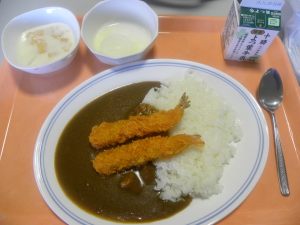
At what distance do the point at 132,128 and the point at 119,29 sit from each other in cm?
69

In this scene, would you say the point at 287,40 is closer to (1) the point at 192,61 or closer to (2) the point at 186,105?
(1) the point at 192,61

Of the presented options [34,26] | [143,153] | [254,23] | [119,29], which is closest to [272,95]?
[254,23]

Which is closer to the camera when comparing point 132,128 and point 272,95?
point 132,128

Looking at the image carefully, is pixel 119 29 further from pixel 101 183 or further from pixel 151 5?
pixel 101 183

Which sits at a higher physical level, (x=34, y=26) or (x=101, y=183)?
(x=34, y=26)

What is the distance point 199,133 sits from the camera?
1.55 meters

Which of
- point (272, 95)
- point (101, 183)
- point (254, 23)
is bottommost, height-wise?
point (101, 183)

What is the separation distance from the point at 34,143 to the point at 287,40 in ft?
5.41

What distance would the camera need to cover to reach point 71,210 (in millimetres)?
1396

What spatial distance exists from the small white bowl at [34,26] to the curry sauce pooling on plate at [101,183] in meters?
0.30

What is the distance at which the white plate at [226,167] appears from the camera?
4.56ft

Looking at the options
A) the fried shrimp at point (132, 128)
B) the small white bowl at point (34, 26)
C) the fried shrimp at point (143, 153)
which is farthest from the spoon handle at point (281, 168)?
the small white bowl at point (34, 26)

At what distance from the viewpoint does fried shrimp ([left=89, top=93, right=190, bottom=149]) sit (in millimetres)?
1502

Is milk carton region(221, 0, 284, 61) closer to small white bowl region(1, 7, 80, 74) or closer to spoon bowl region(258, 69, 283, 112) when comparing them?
spoon bowl region(258, 69, 283, 112)
